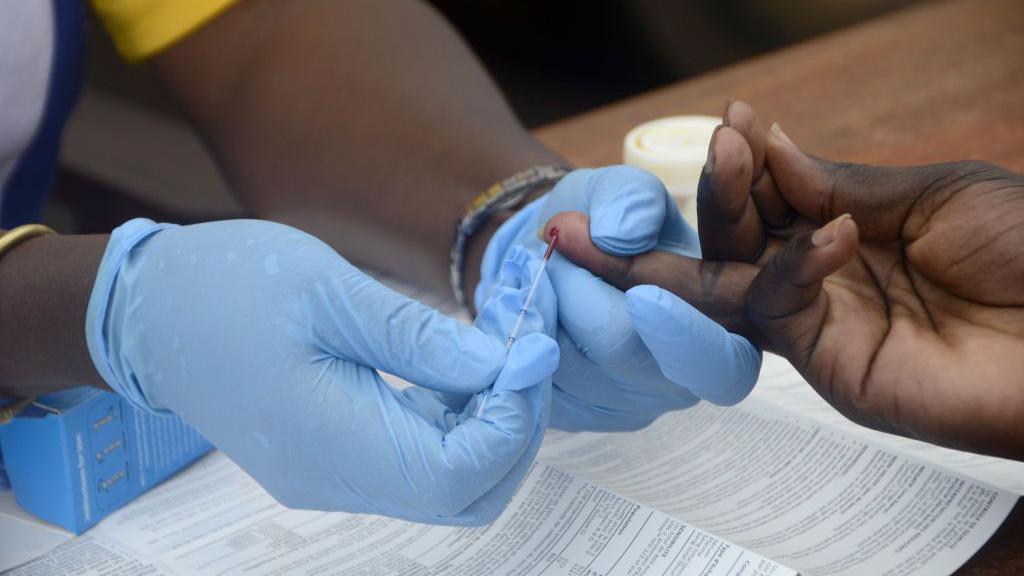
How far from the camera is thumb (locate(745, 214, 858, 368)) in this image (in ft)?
1.72

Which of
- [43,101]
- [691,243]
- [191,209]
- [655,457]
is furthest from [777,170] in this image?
[191,209]

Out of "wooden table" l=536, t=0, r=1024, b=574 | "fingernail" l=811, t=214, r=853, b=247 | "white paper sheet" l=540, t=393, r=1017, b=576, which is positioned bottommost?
"white paper sheet" l=540, t=393, r=1017, b=576

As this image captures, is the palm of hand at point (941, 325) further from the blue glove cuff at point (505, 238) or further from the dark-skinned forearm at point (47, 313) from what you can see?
the dark-skinned forearm at point (47, 313)

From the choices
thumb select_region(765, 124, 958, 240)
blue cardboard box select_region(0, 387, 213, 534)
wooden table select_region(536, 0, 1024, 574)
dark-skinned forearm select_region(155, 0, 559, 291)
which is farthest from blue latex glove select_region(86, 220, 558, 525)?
wooden table select_region(536, 0, 1024, 574)

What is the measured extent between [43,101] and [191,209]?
74cm

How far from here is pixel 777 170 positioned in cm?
66

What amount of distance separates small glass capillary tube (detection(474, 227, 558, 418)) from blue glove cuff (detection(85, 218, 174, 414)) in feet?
0.76

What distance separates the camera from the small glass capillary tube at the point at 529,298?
23.3 inches

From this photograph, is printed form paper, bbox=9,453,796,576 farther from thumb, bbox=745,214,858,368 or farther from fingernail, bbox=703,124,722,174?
fingernail, bbox=703,124,722,174

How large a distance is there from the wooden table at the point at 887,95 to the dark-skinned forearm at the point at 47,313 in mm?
680

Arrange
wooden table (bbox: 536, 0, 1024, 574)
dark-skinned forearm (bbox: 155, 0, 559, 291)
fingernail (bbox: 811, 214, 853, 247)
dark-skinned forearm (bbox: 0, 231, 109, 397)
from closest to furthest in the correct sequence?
fingernail (bbox: 811, 214, 853, 247) < dark-skinned forearm (bbox: 0, 231, 109, 397) < dark-skinned forearm (bbox: 155, 0, 559, 291) < wooden table (bbox: 536, 0, 1024, 574)

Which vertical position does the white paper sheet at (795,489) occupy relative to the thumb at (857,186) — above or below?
below

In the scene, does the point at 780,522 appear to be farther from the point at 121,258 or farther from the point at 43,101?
the point at 43,101

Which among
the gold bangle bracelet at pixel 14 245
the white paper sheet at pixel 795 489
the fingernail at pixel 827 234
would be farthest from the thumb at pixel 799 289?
the gold bangle bracelet at pixel 14 245
